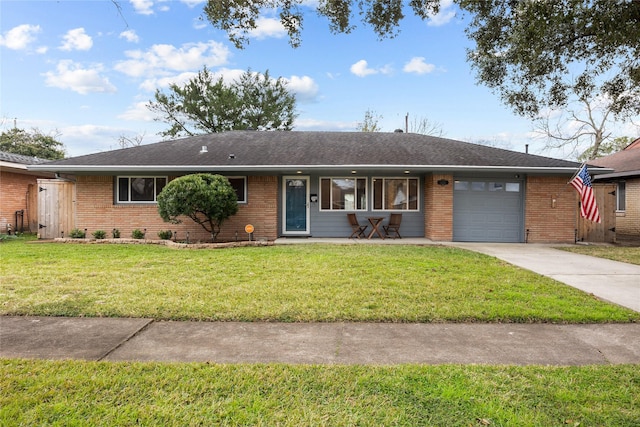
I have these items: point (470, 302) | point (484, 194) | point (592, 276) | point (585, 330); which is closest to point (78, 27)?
point (470, 302)

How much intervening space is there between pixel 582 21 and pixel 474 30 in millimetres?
1744

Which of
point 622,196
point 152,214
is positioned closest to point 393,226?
point 152,214

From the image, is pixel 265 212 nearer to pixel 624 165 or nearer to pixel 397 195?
pixel 397 195

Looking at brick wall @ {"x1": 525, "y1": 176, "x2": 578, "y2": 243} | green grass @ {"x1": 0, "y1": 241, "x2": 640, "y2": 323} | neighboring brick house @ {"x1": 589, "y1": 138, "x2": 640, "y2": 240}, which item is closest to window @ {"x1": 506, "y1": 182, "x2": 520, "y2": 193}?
brick wall @ {"x1": 525, "y1": 176, "x2": 578, "y2": 243}

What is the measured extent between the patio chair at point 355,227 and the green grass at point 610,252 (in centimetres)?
606

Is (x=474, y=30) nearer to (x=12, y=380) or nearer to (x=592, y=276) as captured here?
(x=592, y=276)

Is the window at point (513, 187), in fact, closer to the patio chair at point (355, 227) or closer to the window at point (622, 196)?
the patio chair at point (355, 227)

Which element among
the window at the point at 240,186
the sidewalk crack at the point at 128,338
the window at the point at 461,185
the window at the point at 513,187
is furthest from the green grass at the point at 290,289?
the window at the point at 513,187

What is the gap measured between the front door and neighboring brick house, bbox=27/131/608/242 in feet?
0.12

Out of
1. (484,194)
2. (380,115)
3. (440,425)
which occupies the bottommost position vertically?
(440,425)

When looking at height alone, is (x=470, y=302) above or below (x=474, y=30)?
below

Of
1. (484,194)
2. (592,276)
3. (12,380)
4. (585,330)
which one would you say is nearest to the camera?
(12,380)

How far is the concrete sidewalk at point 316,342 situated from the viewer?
3.18m

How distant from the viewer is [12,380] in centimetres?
267
